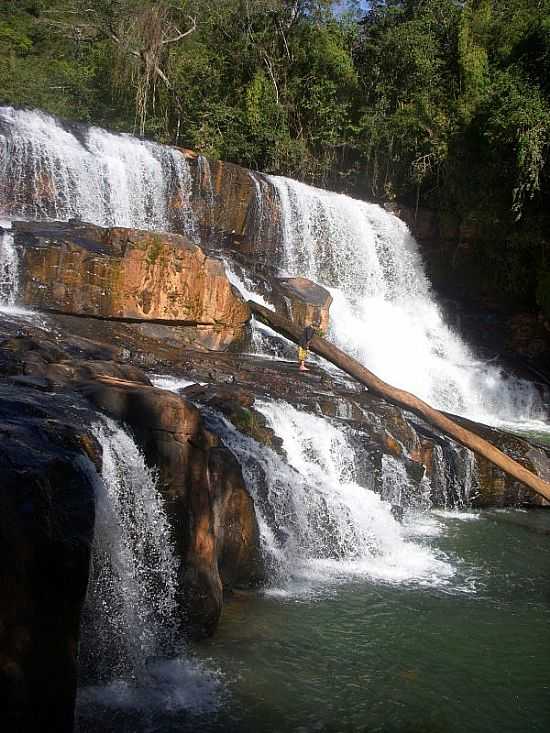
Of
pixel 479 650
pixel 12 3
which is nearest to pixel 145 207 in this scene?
pixel 479 650

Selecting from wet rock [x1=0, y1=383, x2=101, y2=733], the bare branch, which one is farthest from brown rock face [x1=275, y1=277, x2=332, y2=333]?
the bare branch

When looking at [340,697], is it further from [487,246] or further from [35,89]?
[35,89]

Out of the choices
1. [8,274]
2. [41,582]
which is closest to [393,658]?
[41,582]

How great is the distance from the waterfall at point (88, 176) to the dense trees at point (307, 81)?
5.74m

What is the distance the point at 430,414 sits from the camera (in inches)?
326

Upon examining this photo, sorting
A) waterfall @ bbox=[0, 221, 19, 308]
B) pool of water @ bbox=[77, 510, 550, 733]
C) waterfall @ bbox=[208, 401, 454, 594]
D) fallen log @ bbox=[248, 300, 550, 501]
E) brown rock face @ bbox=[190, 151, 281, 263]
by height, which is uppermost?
brown rock face @ bbox=[190, 151, 281, 263]

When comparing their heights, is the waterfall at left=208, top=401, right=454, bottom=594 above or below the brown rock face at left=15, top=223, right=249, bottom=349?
below

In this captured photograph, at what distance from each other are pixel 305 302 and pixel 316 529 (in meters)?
6.59

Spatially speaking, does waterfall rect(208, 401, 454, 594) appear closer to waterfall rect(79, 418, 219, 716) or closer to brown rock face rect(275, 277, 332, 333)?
waterfall rect(79, 418, 219, 716)

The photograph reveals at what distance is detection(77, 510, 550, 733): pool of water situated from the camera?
4703mm

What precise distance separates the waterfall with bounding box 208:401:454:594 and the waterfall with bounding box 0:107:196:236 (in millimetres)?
8343

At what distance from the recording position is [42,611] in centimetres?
364

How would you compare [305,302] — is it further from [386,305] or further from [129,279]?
[386,305]

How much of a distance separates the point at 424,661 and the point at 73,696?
276cm
